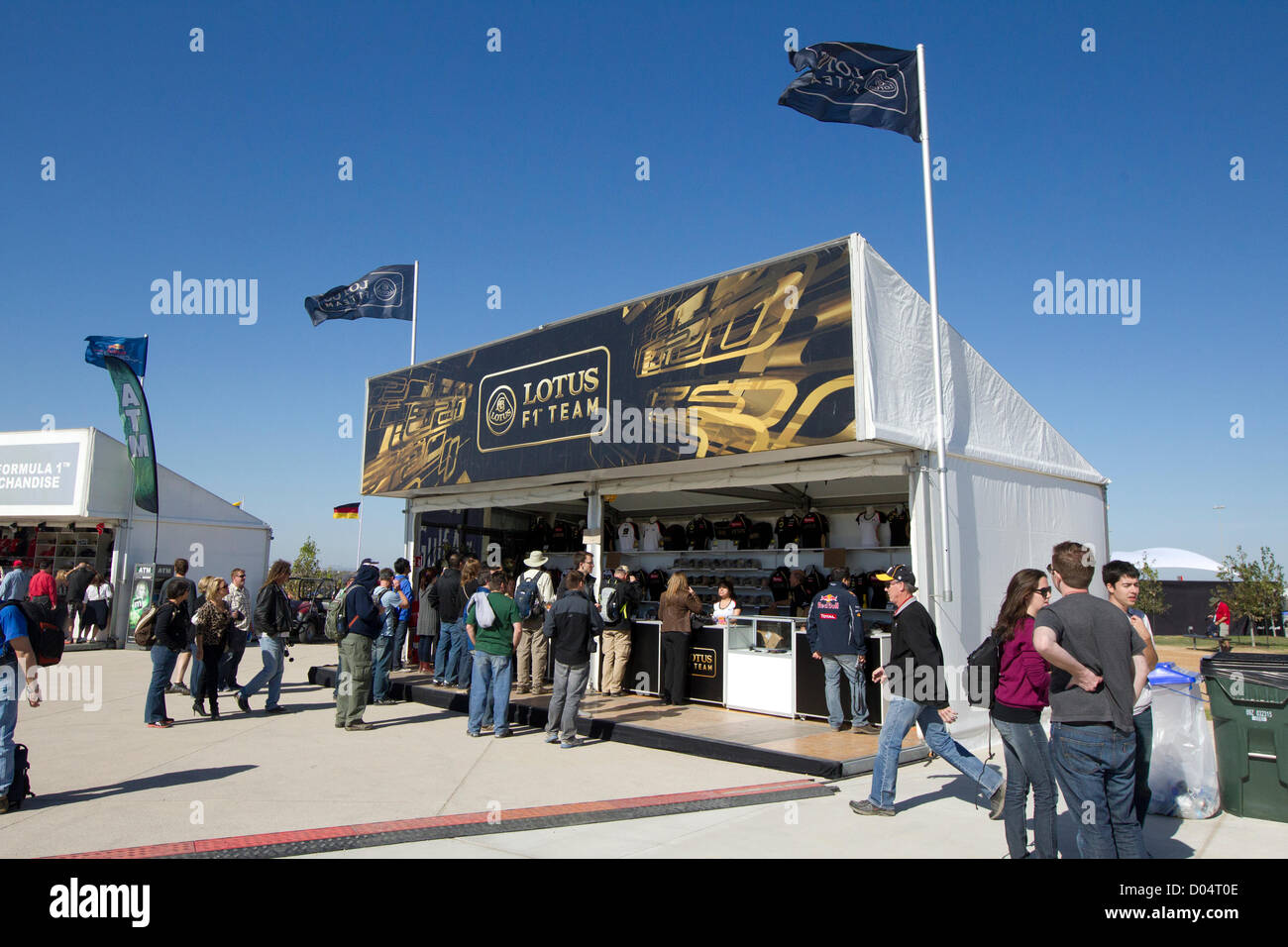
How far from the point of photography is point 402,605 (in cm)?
1172

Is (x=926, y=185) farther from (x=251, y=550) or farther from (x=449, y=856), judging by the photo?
(x=251, y=550)

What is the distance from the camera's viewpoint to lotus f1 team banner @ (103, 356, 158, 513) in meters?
19.5

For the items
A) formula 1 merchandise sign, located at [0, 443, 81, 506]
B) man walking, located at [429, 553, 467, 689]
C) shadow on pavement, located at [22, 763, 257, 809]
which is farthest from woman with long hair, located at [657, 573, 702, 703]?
formula 1 merchandise sign, located at [0, 443, 81, 506]

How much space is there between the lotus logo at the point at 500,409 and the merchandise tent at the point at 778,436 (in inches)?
1.4

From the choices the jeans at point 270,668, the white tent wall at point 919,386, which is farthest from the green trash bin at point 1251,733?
the jeans at point 270,668

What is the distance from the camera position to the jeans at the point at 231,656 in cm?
1035

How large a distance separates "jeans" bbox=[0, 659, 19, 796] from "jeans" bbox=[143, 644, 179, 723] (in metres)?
3.37

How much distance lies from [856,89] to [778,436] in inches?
184

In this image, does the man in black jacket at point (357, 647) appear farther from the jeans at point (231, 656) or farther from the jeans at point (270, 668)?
the jeans at point (231, 656)

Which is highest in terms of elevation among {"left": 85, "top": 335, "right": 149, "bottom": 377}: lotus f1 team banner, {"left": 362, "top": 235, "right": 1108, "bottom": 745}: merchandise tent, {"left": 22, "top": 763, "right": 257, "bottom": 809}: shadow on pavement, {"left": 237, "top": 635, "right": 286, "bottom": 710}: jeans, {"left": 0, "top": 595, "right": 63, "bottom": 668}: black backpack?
{"left": 85, "top": 335, "right": 149, "bottom": 377}: lotus f1 team banner

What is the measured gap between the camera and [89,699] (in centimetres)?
1138

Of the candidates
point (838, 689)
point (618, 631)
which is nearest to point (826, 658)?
point (838, 689)

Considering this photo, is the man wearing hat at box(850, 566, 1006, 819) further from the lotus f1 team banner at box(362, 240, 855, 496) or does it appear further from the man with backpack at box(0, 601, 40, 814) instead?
the man with backpack at box(0, 601, 40, 814)
